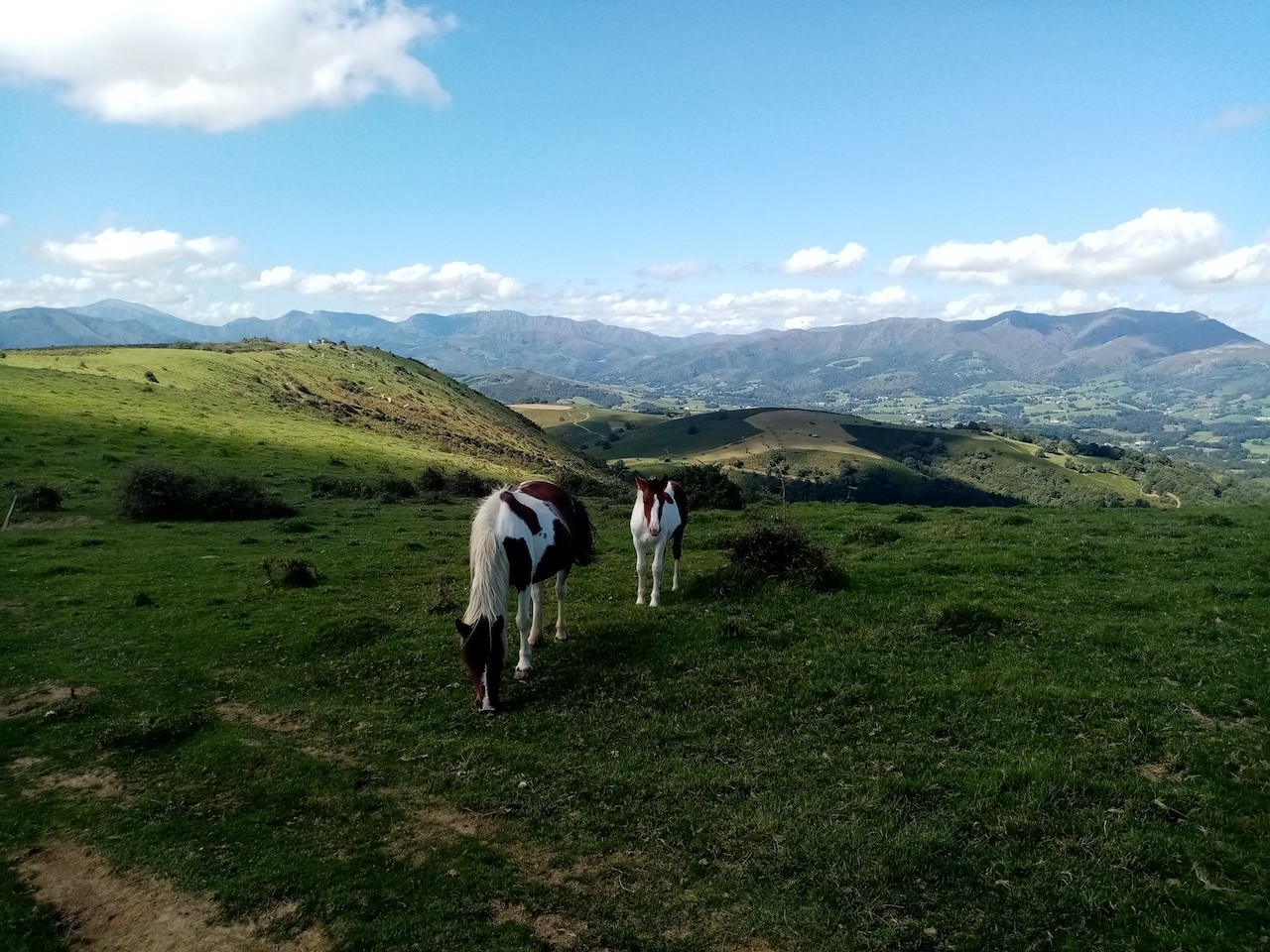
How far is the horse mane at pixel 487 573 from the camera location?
11477 millimetres

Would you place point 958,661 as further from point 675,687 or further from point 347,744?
point 347,744

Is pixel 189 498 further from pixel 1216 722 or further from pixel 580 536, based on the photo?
pixel 1216 722

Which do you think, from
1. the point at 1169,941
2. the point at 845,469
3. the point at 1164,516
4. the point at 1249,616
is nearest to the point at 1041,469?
the point at 845,469

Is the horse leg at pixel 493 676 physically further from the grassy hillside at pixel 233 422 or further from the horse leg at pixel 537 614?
the grassy hillside at pixel 233 422

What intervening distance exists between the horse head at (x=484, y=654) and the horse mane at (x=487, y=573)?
0.13 metres

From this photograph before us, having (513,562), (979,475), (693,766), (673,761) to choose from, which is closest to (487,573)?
(513,562)

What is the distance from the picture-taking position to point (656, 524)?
588 inches

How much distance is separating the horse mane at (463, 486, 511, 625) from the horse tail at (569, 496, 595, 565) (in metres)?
2.30

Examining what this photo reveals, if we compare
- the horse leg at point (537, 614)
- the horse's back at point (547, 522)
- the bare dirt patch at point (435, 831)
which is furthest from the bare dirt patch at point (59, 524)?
the bare dirt patch at point (435, 831)

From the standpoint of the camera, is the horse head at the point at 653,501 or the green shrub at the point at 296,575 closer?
the horse head at the point at 653,501

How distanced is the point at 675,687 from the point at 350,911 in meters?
5.98

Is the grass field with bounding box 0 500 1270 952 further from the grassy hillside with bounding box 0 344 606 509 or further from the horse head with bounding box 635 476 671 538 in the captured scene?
the grassy hillside with bounding box 0 344 606 509

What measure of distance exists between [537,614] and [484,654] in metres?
2.51

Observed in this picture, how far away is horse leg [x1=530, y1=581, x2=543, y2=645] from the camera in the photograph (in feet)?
45.4
